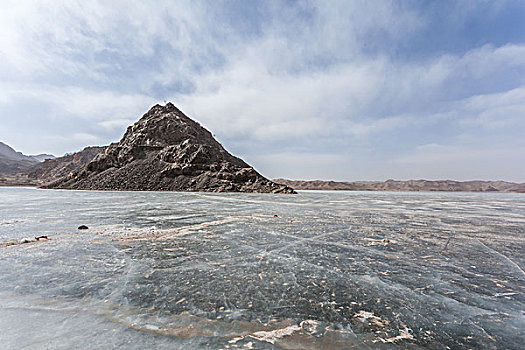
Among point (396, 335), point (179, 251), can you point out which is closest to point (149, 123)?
point (179, 251)

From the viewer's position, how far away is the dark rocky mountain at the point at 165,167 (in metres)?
37.4

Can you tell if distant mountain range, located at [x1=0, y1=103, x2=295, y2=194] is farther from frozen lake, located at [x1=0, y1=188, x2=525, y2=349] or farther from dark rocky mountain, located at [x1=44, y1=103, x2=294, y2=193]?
frozen lake, located at [x1=0, y1=188, x2=525, y2=349]

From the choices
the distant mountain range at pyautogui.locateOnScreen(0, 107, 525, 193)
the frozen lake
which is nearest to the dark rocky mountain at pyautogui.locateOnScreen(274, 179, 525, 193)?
the distant mountain range at pyautogui.locateOnScreen(0, 107, 525, 193)

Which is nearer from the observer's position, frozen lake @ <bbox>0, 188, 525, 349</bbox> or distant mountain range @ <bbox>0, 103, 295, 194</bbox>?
frozen lake @ <bbox>0, 188, 525, 349</bbox>

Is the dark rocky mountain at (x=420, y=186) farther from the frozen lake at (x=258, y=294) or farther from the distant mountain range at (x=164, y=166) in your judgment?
the frozen lake at (x=258, y=294)

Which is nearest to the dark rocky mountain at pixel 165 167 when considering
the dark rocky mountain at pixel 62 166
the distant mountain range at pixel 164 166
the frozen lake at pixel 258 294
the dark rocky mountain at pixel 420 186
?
the distant mountain range at pixel 164 166

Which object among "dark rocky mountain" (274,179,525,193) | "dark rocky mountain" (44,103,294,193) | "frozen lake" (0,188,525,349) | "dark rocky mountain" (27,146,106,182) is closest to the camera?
"frozen lake" (0,188,525,349)

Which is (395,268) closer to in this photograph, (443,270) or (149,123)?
(443,270)

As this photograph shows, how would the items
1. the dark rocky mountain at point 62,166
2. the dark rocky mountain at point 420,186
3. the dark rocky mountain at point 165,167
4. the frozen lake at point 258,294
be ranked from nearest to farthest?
the frozen lake at point 258,294
the dark rocky mountain at point 165,167
the dark rocky mountain at point 62,166
the dark rocky mountain at point 420,186

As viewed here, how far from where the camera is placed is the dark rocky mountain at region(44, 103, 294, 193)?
1474 inches

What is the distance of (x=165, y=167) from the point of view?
41.2m

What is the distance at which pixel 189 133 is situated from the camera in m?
48.7

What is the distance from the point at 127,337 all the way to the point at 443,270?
404cm

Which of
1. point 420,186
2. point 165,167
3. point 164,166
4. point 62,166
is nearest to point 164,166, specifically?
point 164,166
